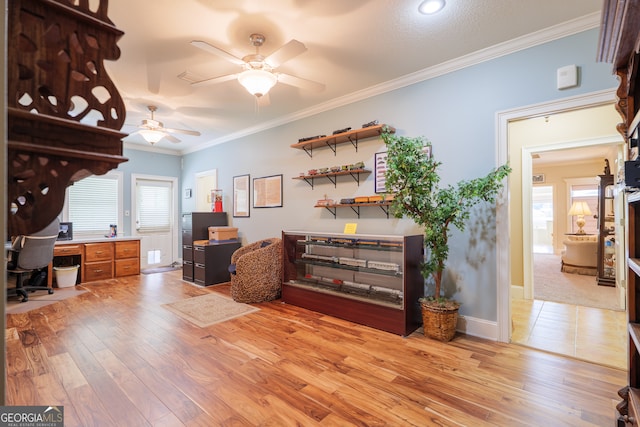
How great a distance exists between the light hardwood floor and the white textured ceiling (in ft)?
8.60

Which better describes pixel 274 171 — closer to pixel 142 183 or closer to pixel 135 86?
pixel 135 86

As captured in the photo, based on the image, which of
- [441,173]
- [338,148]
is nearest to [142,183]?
[338,148]

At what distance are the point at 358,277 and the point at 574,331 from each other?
7.08 feet

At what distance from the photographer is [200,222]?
5.17 metres

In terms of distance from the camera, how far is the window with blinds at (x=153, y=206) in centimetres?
624

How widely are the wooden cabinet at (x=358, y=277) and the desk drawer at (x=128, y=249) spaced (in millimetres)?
3486

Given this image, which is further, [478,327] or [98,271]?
[98,271]

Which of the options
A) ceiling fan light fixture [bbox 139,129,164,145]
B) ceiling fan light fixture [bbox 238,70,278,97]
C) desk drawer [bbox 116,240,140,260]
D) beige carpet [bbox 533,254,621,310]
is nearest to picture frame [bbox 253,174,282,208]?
ceiling fan light fixture [bbox 139,129,164,145]

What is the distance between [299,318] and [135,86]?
10.8 feet

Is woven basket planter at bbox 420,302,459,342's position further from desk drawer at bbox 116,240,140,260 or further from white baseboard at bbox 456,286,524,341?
desk drawer at bbox 116,240,140,260

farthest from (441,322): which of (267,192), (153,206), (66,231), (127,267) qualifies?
(153,206)

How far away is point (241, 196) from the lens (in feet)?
17.4

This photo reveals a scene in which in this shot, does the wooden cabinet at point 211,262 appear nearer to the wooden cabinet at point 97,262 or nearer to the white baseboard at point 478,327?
the wooden cabinet at point 97,262

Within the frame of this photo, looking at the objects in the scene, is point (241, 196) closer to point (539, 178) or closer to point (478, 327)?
point (478, 327)
